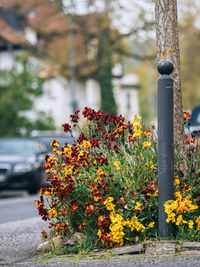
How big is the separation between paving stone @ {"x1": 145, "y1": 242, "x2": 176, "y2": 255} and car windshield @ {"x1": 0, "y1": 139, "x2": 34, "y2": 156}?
12707mm

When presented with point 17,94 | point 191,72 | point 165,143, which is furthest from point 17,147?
point 191,72

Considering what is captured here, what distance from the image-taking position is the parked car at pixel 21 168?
17047mm

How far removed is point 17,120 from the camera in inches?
1075

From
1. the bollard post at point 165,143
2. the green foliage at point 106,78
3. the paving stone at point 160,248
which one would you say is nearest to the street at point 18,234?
the paving stone at point 160,248

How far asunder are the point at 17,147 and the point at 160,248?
13.4 metres

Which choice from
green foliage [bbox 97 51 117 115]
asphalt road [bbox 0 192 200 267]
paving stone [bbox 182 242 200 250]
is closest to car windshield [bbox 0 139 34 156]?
asphalt road [bbox 0 192 200 267]

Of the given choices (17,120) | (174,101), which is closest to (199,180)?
(174,101)

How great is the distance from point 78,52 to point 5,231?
29211 mm

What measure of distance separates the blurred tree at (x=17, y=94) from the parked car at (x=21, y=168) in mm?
8519

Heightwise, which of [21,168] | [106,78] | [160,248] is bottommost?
[160,248]

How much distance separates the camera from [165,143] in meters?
5.40

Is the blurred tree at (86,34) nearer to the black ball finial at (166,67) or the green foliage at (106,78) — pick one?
the green foliage at (106,78)

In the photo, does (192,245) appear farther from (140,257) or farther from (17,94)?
(17,94)

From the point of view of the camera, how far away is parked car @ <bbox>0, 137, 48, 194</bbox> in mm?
17047
